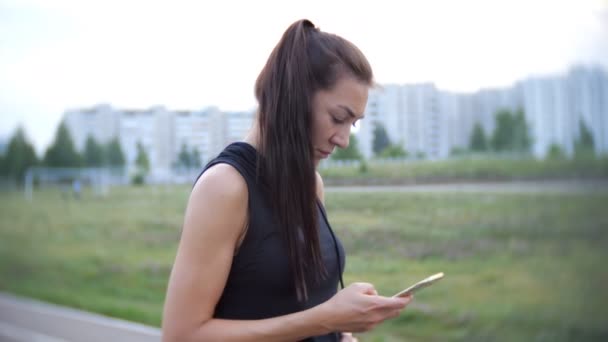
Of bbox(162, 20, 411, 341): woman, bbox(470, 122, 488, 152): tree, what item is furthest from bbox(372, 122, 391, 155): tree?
bbox(162, 20, 411, 341): woman

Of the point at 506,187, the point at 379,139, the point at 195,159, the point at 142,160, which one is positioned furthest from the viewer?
the point at 142,160

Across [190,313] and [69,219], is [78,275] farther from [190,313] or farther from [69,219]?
[190,313]

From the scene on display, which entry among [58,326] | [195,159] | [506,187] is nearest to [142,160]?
[195,159]

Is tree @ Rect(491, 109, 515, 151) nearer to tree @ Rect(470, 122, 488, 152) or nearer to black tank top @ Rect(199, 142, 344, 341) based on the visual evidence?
tree @ Rect(470, 122, 488, 152)

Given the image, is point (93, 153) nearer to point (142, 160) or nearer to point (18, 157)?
point (142, 160)

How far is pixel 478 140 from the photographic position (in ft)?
12.5

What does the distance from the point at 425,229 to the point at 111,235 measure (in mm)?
4124

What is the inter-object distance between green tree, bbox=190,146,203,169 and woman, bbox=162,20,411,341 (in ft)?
14.6

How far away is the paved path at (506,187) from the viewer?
3119 millimetres

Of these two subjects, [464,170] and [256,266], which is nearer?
[256,266]

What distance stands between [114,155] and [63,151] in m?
0.98

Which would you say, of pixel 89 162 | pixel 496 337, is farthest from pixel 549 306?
pixel 89 162

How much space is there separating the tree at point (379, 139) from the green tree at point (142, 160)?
348 cm

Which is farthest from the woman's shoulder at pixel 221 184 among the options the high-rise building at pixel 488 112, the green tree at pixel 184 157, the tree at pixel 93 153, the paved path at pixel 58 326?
the tree at pixel 93 153
